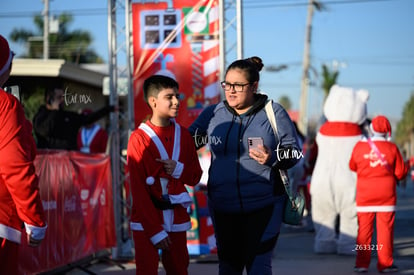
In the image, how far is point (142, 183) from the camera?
18.0ft

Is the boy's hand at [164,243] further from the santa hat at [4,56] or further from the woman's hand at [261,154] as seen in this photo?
the santa hat at [4,56]

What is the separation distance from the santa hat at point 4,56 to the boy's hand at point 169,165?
1.58 m

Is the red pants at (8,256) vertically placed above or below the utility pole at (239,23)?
below

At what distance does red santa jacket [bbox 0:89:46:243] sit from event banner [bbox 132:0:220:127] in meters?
6.20

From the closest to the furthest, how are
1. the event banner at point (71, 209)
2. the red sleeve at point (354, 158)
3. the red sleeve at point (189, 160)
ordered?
the red sleeve at point (189, 160) < the event banner at point (71, 209) < the red sleeve at point (354, 158)

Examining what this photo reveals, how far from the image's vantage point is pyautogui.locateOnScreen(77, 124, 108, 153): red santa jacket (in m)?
13.6

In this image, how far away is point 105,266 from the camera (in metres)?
10.1

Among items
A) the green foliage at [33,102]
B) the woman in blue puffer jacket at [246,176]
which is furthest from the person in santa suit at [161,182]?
the green foliage at [33,102]

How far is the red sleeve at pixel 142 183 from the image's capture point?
213 inches

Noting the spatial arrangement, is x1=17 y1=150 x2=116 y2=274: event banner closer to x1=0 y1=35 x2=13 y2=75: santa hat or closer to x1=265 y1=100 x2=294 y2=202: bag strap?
x1=265 y1=100 x2=294 y2=202: bag strap

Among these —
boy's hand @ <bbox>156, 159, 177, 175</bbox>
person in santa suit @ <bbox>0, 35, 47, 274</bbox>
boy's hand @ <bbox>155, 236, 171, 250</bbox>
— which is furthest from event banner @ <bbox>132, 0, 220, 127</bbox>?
person in santa suit @ <bbox>0, 35, 47, 274</bbox>

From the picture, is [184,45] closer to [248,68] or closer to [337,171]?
[337,171]

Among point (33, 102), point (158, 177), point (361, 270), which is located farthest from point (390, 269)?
point (33, 102)

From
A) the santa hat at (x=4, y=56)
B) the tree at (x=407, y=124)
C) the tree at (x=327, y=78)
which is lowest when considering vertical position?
the tree at (x=407, y=124)
